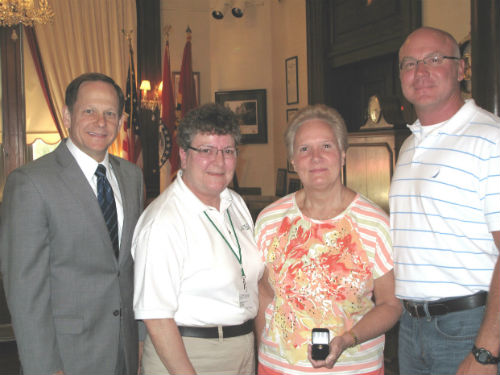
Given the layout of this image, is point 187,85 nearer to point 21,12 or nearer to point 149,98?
point 149,98

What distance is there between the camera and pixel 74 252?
185 centimetres

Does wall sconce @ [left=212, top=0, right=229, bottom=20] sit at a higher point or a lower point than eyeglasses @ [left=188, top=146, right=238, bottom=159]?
higher

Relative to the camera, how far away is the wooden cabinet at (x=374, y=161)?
393 cm

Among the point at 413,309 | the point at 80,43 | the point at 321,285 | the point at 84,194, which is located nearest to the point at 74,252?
the point at 84,194

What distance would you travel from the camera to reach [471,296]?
1780 millimetres

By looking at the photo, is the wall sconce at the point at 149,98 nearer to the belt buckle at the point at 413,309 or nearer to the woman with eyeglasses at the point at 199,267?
the woman with eyeglasses at the point at 199,267

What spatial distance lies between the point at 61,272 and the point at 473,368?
1.51 metres

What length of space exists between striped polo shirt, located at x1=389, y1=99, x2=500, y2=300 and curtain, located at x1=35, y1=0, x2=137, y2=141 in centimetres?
698

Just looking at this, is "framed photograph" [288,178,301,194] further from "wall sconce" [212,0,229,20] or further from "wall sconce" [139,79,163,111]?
"wall sconce" [212,0,229,20]

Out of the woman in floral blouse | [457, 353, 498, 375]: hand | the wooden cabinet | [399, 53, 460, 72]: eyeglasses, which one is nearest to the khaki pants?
the woman in floral blouse

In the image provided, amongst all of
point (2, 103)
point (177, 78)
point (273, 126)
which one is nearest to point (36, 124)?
point (2, 103)

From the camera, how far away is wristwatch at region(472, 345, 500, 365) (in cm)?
161

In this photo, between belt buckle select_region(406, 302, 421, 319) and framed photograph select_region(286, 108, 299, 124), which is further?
framed photograph select_region(286, 108, 299, 124)

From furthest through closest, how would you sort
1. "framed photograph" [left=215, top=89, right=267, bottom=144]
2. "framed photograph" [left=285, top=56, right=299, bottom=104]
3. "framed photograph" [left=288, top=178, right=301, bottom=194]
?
"framed photograph" [left=215, top=89, right=267, bottom=144], "framed photograph" [left=285, top=56, right=299, bottom=104], "framed photograph" [left=288, top=178, right=301, bottom=194]
